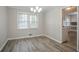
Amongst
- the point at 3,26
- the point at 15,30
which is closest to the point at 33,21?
the point at 15,30

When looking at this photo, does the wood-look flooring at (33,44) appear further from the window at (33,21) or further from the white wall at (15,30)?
the window at (33,21)

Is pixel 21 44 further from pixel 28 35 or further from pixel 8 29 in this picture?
pixel 8 29

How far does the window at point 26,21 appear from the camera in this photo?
9.24 ft

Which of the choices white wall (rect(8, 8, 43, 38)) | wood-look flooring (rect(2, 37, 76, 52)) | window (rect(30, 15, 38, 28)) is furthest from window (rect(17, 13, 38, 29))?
wood-look flooring (rect(2, 37, 76, 52))

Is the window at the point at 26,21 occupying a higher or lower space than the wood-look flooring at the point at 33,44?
Result: higher

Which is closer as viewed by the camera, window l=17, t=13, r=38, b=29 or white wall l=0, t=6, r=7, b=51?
white wall l=0, t=6, r=7, b=51

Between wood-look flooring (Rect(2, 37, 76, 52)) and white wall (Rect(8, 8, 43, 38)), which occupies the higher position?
white wall (Rect(8, 8, 43, 38))

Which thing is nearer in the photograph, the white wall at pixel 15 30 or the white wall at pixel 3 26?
the white wall at pixel 3 26

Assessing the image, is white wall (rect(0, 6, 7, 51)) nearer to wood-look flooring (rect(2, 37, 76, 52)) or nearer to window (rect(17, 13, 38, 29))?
wood-look flooring (rect(2, 37, 76, 52))

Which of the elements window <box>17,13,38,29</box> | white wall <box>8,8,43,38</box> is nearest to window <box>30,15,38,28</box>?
window <box>17,13,38,29</box>

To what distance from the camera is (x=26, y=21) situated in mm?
2887

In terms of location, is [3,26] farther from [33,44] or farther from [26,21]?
[33,44]

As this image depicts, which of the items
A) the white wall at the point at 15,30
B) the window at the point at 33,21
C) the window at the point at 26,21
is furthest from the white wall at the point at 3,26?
the window at the point at 33,21

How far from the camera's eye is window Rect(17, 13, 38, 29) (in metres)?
2.82
